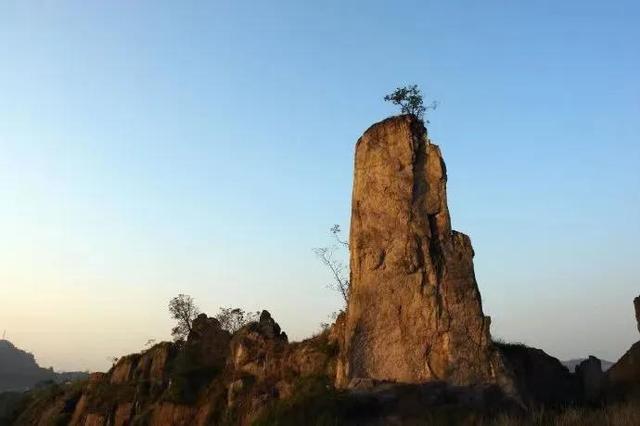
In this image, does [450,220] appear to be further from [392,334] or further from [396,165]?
[392,334]

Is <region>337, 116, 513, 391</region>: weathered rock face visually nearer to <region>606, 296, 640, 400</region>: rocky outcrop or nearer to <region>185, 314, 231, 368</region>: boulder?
<region>606, 296, 640, 400</region>: rocky outcrop

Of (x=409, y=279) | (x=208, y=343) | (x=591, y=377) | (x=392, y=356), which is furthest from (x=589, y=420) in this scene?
(x=208, y=343)

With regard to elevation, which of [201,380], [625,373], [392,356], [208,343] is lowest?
Answer: [201,380]

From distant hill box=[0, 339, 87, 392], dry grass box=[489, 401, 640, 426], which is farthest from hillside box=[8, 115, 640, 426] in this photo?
distant hill box=[0, 339, 87, 392]

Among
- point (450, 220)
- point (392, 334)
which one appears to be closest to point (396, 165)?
point (450, 220)

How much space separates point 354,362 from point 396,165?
31.7 ft

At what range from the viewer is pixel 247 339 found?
112ft

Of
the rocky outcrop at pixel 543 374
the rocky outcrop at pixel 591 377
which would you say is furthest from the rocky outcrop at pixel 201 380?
the rocky outcrop at pixel 591 377

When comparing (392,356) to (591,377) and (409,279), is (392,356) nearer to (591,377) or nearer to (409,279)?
(409,279)

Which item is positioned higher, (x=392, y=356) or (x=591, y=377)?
(x=392, y=356)

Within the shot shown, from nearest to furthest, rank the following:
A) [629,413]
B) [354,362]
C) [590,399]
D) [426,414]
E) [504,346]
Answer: [629,413]
[426,414]
[354,362]
[590,399]
[504,346]

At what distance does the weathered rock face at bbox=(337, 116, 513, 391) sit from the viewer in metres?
26.1

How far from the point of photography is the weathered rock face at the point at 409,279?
26.1 m

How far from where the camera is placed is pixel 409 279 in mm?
27609
